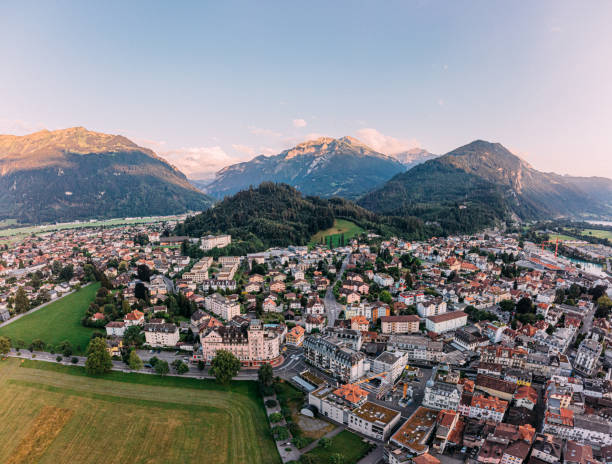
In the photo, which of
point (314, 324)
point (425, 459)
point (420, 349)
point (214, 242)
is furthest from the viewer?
point (214, 242)

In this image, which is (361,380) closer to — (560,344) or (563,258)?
(560,344)

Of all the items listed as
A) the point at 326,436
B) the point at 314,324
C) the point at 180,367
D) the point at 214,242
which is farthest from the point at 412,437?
the point at 214,242

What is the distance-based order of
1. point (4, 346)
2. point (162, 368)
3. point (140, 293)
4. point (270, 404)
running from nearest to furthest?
point (270, 404) < point (162, 368) < point (4, 346) < point (140, 293)

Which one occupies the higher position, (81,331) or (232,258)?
(232,258)

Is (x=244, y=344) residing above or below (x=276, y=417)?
above

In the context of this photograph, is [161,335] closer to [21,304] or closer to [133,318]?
[133,318]

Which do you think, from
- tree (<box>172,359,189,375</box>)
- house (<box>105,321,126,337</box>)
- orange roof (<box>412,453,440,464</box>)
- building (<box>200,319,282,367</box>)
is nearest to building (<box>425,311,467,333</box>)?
building (<box>200,319,282,367</box>)

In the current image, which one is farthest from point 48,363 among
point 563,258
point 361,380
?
point 563,258
